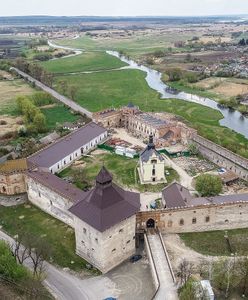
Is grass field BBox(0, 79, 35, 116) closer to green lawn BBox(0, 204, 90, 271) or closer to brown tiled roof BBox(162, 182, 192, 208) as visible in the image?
green lawn BBox(0, 204, 90, 271)

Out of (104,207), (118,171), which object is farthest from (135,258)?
(118,171)

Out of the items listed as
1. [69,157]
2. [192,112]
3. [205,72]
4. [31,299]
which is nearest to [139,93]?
[192,112]

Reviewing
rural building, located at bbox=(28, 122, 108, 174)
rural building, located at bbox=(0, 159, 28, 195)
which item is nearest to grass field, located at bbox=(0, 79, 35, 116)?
rural building, located at bbox=(28, 122, 108, 174)

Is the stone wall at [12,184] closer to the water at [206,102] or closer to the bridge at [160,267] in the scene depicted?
the bridge at [160,267]

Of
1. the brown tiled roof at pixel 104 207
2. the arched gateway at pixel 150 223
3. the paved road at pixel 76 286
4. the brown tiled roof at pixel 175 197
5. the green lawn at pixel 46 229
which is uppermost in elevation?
the brown tiled roof at pixel 104 207

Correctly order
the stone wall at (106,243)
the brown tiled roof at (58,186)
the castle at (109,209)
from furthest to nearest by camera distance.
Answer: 1. the brown tiled roof at (58,186)
2. the castle at (109,209)
3. the stone wall at (106,243)

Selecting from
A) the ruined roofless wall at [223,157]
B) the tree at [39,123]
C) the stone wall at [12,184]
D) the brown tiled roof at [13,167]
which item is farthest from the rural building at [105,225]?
the tree at [39,123]
